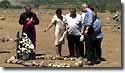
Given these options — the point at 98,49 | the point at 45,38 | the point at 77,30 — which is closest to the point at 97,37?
the point at 98,49

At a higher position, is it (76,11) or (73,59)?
(76,11)

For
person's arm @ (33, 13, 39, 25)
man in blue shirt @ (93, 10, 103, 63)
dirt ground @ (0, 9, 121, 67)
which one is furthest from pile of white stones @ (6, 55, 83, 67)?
person's arm @ (33, 13, 39, 25)

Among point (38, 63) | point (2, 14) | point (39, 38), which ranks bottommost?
point (38, 63)

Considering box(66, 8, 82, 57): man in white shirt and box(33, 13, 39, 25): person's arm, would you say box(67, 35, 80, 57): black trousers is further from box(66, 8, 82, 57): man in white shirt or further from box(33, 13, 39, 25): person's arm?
box(33, 13, 39, 25): person's arm

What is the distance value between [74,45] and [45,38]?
356mm

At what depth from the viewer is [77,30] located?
4.55 metres

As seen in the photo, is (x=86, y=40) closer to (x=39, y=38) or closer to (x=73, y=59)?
(x=73, y=59)

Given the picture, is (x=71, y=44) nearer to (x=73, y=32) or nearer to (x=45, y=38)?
(x=73, y=32)

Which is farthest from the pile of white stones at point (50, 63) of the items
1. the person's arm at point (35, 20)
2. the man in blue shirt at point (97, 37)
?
the person's arm at point (35, 20)

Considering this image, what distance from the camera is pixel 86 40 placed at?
15.0ft

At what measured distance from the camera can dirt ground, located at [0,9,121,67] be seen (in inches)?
177

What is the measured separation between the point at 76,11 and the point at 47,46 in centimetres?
53

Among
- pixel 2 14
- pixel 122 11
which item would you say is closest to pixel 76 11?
pixel 122 11

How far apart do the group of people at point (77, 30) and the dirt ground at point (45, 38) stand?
51 mm
